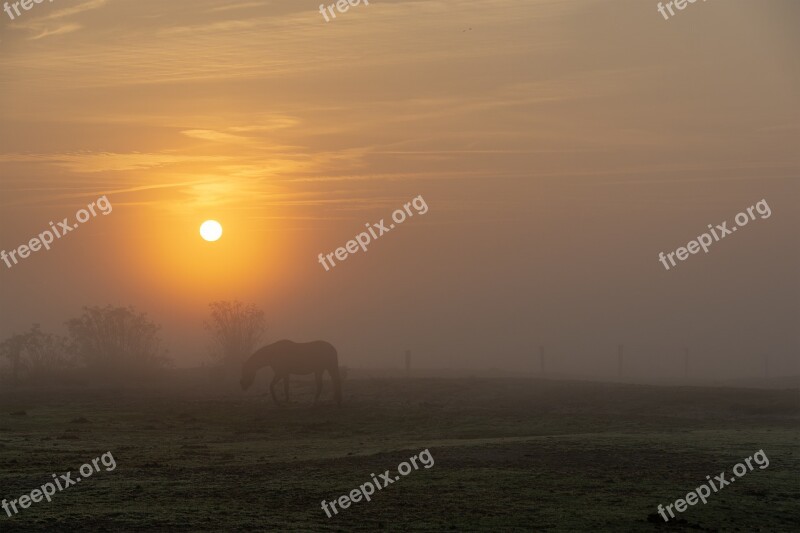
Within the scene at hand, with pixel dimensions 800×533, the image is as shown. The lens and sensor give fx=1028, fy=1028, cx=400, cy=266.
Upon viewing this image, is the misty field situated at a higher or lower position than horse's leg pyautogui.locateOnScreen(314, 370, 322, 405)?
lower

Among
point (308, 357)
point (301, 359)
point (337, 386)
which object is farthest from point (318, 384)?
point (337, 386)

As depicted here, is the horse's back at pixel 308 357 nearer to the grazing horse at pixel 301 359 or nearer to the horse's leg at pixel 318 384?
the grazing horse at pixel 301 359

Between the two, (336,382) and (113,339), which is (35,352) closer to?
(113,339)

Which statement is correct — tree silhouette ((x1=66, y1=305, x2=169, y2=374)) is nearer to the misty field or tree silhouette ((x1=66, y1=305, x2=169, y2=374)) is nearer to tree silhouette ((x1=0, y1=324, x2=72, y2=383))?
tree silhouette ((x1=0, y1=324, x2=72, y2=383))

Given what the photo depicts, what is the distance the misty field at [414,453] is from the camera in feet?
49.2

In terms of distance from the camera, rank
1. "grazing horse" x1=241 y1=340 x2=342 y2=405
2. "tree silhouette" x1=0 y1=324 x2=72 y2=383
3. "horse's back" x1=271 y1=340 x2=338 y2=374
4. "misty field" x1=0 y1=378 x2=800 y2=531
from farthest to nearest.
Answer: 1. "tree silhouette" x1=0 y1=324 x2=72 y2=383
2. "horse's back" x1=271 y1=340 x2=338 y2=374
3. "grazing horse" x1=241 y1=340 x2=342 y2=405
4. "misty field" x1=0 y1=378 x2=800 y2=531

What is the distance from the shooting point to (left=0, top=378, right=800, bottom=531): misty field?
49.2 ft

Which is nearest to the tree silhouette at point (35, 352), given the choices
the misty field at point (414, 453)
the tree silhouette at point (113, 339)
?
the tree silhouette at point (113, 339)

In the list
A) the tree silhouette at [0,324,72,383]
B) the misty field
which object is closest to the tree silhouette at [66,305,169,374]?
the tree silhouette at [0,324,72,383]

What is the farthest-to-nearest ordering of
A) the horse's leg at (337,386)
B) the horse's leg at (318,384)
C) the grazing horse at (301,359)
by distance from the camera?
1. the grazing horse at (301,359)
2. the horse's leg at (318,384)
3. the horse's leg at (337,386)

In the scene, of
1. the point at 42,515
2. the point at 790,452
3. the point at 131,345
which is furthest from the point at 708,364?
the point at 42,515

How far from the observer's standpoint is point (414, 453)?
21.1 metres

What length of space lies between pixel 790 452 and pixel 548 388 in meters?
16.8

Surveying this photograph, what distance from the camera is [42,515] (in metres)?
14.5
